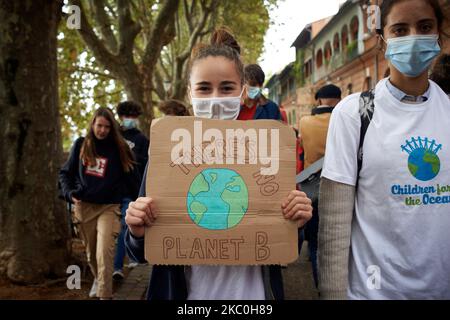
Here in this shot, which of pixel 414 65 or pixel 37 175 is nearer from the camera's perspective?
pixel 414 65

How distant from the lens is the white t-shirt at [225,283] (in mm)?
1971

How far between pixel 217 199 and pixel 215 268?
0.35 m

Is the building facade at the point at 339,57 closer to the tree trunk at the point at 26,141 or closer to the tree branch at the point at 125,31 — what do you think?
the tree branch at the point at 125,31

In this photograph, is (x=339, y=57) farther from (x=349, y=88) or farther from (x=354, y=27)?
(x=349, y=88)

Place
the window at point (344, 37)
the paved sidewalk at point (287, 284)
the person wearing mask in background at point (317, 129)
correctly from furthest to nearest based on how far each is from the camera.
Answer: the window at point (344, 37) < the paved sidewalk at point (287, 284) < the person wearing mask in background at point (317, 129)

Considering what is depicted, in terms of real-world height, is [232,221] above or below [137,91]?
below

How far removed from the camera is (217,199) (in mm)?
1867

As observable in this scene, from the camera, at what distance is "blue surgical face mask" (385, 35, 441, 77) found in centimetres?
193

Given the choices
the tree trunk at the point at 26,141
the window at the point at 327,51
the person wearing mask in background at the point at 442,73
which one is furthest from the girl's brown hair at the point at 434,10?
the window at the point at 327,51

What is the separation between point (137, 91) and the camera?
12328 mm
